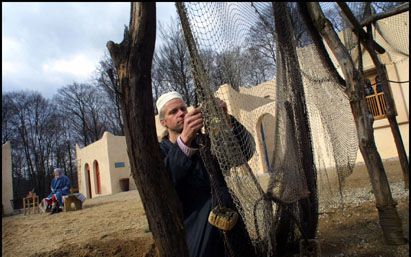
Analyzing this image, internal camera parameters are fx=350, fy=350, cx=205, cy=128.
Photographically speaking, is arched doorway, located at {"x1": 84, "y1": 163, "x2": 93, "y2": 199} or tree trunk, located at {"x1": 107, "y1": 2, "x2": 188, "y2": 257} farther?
arched doorway, located at {"x1": 84, "y1": 163, "x2": 93, "y2": 199}

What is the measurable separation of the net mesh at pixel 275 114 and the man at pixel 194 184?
0.09m

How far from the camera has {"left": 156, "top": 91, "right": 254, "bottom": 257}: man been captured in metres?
1.91

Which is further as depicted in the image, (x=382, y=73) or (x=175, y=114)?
(x=382, y=73)

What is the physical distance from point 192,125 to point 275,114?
1716mm

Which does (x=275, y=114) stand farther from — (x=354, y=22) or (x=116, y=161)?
(x=116, y=161)

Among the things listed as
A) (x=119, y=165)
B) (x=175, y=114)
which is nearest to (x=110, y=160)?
(x=119, y=165)

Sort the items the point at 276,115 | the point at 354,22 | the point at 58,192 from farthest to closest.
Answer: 1. the point at 58,192
2. the point at 354,22
3. the point at 276,115

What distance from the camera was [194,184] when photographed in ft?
7.20

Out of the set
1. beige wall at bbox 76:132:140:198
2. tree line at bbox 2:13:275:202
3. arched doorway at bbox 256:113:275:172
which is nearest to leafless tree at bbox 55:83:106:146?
tree line at bbox 2:13:275:202

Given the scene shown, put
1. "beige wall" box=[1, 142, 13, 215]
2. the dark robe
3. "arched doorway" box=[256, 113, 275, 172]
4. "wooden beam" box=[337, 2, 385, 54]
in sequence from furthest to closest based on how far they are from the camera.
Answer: "beige wall" box=[1, 142, 13, 215], "wooden beam" box=[337, 2, 385, 54], "arched doorway" box=[256, 113, 275, 172], the dark robe

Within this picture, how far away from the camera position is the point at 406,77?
10992 millimetres

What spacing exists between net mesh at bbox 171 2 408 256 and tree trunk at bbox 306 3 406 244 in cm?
20

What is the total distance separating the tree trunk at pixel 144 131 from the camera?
158 centimetres

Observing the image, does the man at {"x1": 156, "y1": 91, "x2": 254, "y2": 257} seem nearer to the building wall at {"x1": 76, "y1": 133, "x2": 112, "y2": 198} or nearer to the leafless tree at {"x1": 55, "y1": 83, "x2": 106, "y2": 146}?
the building wall at {"x1": 76, "y1": 133, "x2": 112, "y2": 198}
